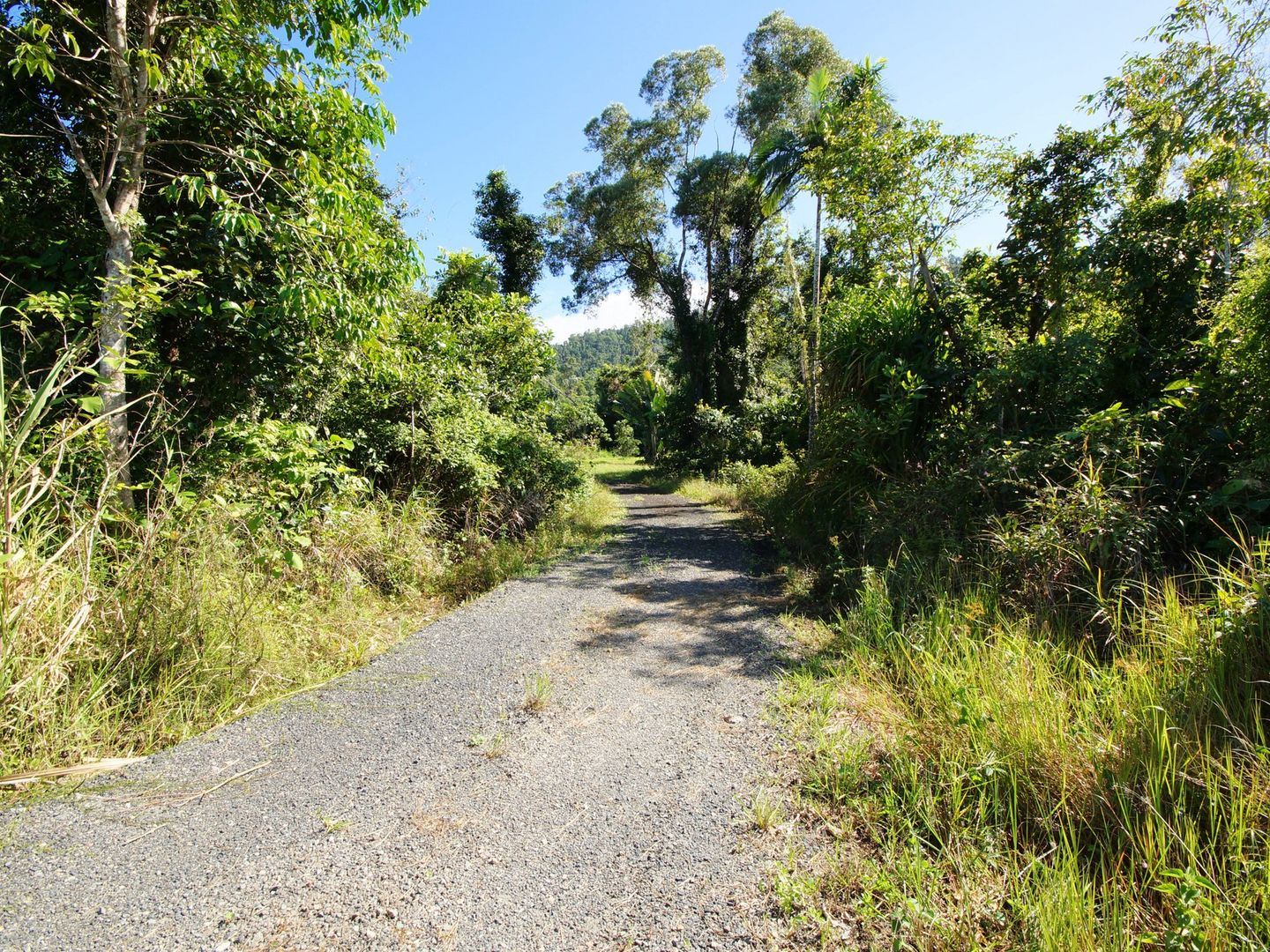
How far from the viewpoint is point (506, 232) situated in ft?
62.5

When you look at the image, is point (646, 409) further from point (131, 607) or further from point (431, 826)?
point (431, 826)

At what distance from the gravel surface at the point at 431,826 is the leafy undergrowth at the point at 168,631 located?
292mm

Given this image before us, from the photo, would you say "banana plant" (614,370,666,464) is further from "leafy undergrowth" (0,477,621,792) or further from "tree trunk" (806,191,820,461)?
"leafy undergrowth" (0,477,621,792)

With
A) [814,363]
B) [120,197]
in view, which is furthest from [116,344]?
[814,363]

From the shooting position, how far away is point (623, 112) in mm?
21641

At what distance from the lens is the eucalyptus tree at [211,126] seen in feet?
13.9

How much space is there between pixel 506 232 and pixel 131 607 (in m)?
17.8

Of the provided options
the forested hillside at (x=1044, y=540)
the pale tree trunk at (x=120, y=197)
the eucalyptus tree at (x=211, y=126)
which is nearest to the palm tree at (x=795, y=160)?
the forested hillside at (x=1044, y=540)

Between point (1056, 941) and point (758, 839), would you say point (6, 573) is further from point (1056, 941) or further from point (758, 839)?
point (1056, 941)

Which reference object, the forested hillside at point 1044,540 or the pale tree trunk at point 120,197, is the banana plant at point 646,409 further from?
the pale tree trunk at point 120,197

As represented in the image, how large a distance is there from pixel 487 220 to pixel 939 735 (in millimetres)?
19609

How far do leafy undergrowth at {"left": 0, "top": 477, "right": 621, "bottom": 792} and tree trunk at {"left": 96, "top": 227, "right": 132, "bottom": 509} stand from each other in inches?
21.6

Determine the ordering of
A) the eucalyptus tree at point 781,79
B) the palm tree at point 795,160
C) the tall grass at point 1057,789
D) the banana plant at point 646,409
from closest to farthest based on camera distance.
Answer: the tall grass at point 1057,789 → the palm tree at point 795,160 → the eucalyptus tree at point 781,79 → the banana plant at point 646,409

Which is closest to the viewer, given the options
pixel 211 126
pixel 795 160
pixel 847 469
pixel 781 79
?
pixel 211 126
